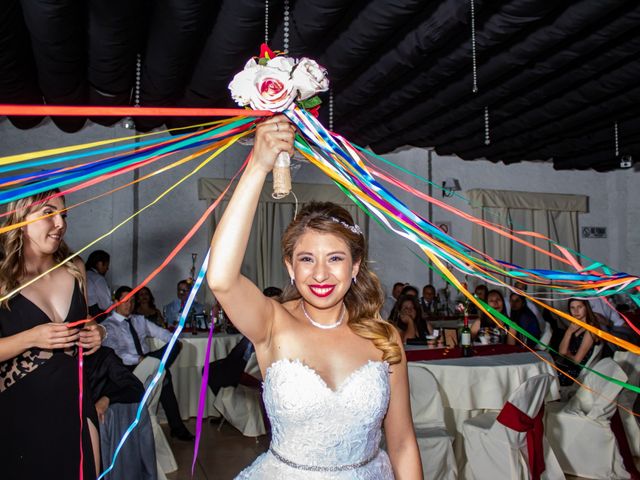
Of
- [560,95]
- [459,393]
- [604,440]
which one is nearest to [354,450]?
[459,393]

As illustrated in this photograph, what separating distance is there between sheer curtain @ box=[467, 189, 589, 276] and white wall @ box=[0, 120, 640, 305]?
0.21m

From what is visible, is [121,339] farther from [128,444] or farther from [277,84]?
[277,84]

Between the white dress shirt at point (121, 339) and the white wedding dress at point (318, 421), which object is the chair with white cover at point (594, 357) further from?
the white dress shirt at point (121, 339)

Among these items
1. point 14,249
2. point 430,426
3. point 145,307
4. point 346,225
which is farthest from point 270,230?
point 346,225

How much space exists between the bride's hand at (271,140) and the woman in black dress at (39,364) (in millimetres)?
821

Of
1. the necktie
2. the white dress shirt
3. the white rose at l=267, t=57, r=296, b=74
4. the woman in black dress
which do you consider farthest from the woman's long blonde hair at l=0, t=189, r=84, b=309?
the necktie

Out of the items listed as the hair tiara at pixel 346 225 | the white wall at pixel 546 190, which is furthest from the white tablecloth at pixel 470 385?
the white wall at pixel 546 190

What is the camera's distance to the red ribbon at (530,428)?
3467 millimetres

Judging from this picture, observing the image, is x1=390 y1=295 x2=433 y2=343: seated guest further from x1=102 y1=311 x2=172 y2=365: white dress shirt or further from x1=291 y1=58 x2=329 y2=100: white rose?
x1=291 y1=58 x2=329 y2=100: white rose

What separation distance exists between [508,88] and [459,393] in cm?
365

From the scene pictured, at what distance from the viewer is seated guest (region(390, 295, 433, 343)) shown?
20.4ft

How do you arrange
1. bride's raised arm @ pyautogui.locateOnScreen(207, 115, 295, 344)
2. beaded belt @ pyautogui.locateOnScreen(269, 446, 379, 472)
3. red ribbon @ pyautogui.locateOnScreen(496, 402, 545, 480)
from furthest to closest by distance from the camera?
red ribbon @ pyautogui.locateOnScreen(496, 402, 545, 480), beaded belt @ pyautogui.locateOnScreen(269, 446, 379, 472), bride's raised arm @ pyautogui.locateOnScreen(207, 115, 295, 344)

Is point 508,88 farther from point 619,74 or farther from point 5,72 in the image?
point 5,72

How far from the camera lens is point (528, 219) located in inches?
424
